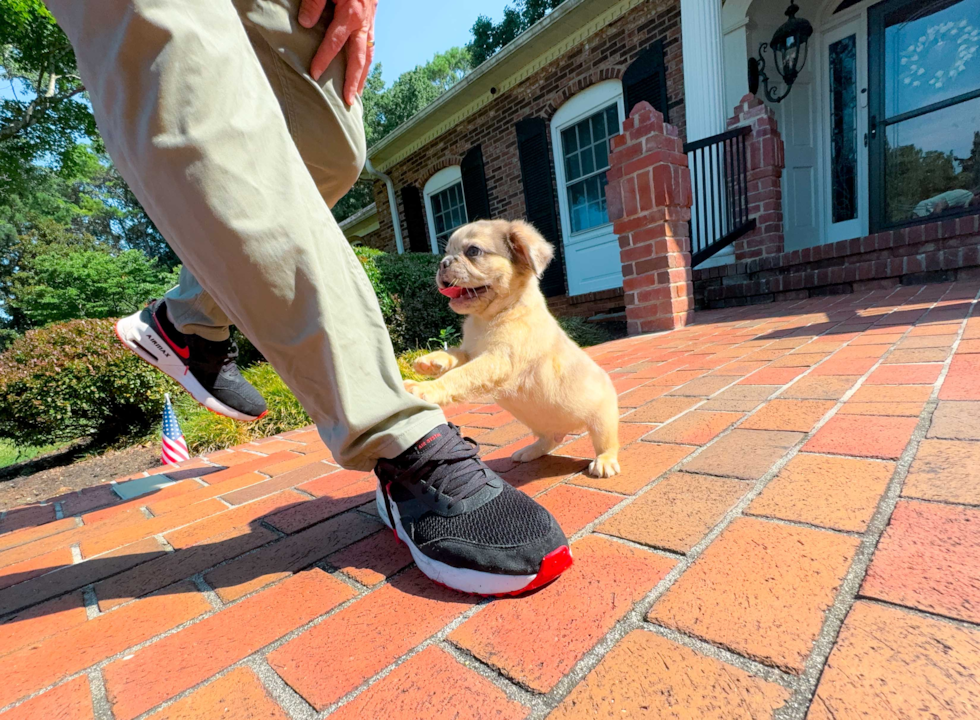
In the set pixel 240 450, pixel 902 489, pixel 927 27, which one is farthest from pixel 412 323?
pixel 927 27

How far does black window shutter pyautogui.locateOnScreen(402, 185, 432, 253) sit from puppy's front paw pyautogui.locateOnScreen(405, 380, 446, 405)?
11618 millimetres

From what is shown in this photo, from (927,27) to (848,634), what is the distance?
8.72 meters

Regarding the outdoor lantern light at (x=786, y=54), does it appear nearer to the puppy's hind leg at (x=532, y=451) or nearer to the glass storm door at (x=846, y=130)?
the glass storm door at (x=846, y=130)

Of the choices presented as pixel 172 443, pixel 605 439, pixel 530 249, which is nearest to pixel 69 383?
pixel 172 443

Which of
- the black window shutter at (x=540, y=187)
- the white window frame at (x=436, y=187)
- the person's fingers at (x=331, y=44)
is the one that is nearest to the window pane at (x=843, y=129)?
the black window shutter at (x=540, y=187)

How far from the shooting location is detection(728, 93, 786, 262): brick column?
20.5ft

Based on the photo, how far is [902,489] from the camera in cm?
125

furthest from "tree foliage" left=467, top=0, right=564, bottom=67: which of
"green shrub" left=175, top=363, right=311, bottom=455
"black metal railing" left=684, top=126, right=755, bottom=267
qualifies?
"green shrub" left=175, top=363, right=311, bottom=455

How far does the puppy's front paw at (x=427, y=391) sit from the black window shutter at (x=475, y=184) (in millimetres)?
9566

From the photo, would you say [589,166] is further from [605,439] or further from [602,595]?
[602,595]

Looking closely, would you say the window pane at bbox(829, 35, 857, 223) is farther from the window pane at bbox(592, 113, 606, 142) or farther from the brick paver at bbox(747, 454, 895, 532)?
the brick paver at bbox(747, 454, 895, 532)

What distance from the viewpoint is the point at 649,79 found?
24.3 feet

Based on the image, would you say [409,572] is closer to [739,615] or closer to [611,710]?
[611,710]

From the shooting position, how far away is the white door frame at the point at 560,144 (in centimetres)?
812
